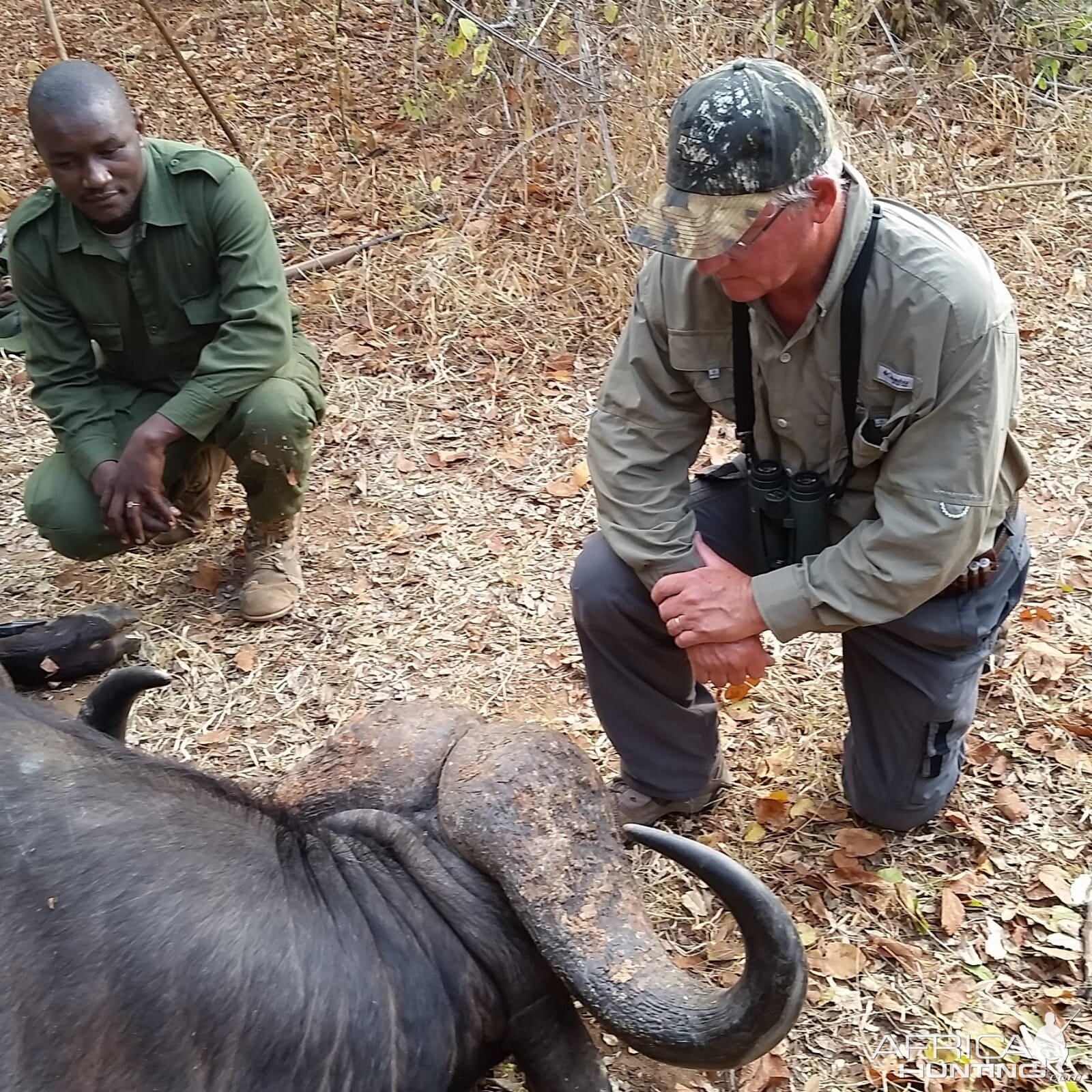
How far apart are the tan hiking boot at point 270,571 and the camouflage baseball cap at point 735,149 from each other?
2.55 meters

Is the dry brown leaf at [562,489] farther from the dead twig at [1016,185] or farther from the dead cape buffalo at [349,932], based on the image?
the dead twig at [1016,185]

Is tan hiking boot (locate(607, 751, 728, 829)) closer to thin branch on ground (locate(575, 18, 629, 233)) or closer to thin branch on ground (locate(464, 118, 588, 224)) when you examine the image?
thin branch on ground (locate(575, 18, 629, 233))

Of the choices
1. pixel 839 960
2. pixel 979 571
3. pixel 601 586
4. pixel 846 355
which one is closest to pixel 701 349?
pixel 846 355

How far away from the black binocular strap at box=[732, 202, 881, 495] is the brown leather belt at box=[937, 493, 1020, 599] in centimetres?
Result: 40

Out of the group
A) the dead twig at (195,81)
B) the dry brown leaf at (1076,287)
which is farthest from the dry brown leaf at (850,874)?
the dead twig at (195,81)

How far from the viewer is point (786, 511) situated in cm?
309

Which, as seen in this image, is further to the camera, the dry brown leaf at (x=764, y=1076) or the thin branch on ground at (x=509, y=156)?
the thin branch on ground at (x=509, y=156)

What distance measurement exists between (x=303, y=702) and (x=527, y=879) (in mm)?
2307

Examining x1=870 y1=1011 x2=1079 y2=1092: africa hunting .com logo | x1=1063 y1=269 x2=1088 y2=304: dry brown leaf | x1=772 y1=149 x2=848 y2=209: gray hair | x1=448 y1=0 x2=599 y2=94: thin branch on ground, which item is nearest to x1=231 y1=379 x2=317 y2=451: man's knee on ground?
x1=772 y1=149 x2=848 y2=209: gray hair

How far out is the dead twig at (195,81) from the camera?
6.52 m

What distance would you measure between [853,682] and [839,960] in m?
0.79

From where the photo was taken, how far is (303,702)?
427cm

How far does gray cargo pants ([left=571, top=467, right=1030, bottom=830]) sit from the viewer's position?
312 centimetres

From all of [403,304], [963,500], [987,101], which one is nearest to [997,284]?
[963,500]
